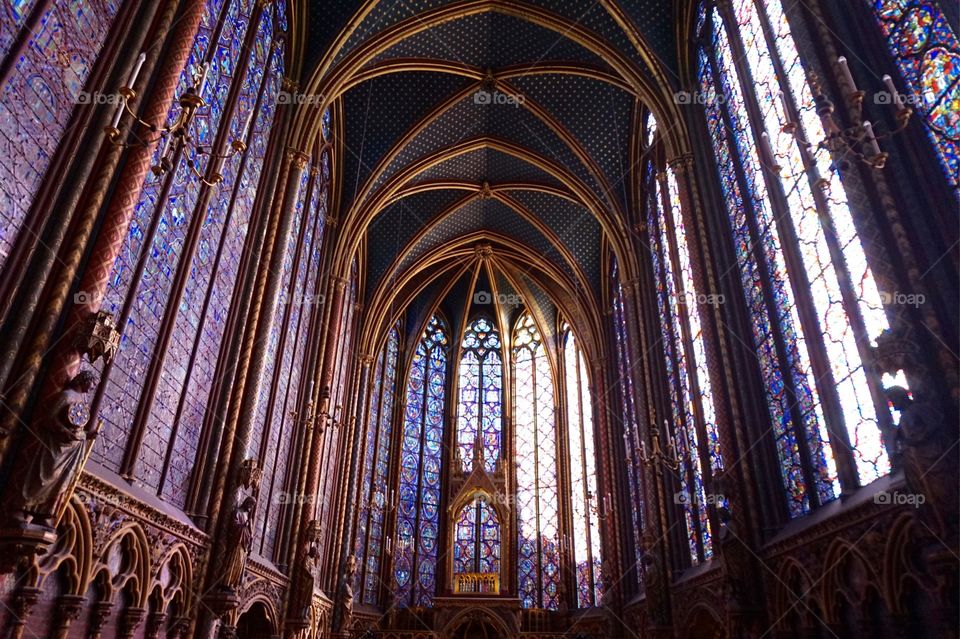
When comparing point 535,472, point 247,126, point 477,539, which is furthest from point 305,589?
point 535,472

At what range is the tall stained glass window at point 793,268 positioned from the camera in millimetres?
7699

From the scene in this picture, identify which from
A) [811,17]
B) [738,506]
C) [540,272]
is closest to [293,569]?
[738,506]

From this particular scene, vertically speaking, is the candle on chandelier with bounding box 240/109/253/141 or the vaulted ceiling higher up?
the vaulted ceiling

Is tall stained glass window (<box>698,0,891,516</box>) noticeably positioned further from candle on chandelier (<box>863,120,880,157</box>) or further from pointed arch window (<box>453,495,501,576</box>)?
pointed arch window (<box>453,495,501,576</box>)

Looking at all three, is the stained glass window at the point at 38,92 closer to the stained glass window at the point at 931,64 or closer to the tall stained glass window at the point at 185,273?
the tall stained glass window at the point at 185,273

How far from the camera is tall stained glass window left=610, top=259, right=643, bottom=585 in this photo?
682 inches

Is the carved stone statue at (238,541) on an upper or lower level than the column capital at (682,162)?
lower

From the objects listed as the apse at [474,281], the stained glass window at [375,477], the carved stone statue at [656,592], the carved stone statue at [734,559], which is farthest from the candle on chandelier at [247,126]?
the stained glass window at [375,477]

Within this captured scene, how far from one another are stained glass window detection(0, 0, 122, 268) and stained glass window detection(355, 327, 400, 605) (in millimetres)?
16245

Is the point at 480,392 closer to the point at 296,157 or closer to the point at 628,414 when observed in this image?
the point at 628,414

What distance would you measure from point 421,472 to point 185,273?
16762mm

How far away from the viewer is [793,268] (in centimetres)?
923

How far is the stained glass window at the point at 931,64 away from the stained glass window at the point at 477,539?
19.1 m

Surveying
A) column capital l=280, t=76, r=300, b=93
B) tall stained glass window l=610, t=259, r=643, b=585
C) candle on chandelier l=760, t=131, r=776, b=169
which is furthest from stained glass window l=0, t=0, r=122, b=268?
tall stained glass window l=610, t=259, r=643, b=585
